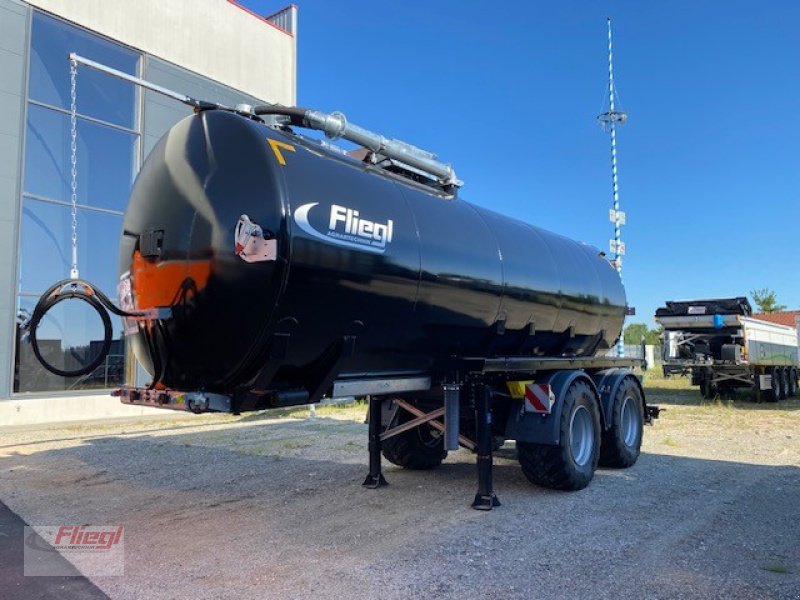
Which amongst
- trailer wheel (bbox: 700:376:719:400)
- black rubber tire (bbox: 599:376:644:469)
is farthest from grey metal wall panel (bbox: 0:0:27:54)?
trailer wheel (bbox: 700:376:719:400)

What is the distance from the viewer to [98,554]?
16.7 feet

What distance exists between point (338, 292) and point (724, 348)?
16.7 meters

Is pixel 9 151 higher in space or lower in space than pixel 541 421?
higher

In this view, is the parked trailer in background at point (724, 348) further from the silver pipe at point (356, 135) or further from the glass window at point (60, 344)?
the glass window at point (60, 344)

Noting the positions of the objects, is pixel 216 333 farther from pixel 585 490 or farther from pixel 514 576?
pixel 585 490

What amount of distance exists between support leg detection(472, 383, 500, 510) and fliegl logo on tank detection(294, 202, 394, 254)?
2122 millimetres

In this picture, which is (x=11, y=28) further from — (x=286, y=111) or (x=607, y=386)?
(x=607, y=386)

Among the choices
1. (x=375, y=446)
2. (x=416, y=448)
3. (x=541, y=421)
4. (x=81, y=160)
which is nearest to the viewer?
(x=541, y=421)

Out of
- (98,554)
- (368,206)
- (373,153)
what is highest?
(373,153)

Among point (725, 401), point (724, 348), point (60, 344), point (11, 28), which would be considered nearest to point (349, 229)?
point (60, 344)

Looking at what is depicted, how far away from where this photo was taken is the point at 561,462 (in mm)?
6871

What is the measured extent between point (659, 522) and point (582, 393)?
6.23 ft

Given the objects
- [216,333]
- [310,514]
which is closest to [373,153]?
[216,333]

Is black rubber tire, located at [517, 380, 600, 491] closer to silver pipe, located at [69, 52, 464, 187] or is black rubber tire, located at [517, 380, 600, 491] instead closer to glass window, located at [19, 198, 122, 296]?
silver pipe, located at [69, 52, 464, 187]
